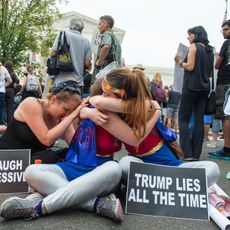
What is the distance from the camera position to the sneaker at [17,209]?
94.0 inches

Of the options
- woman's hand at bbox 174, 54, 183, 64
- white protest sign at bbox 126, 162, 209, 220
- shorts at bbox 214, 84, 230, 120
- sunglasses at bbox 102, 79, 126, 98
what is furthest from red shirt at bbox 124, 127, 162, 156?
shorts at bbox 214, 84, 230, 120

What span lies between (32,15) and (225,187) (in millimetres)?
21665

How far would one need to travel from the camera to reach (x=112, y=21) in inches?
214

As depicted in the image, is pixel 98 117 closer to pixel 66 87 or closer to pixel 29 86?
pixel 66 87

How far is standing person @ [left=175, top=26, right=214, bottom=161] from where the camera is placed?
4910 mm

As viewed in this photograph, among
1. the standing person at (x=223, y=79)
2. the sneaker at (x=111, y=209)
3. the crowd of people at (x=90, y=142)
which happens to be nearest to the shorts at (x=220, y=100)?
the standing person at (x=223, y=79)

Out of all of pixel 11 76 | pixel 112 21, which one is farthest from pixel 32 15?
pixel 112 21

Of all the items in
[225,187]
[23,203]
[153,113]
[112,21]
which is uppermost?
[112,21]

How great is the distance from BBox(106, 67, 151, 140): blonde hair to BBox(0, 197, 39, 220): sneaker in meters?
0.85

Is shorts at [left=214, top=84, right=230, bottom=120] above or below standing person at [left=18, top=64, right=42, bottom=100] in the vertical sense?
above

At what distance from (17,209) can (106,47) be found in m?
3.13

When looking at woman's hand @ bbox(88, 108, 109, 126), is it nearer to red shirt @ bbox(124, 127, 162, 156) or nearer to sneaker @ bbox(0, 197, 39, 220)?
red shirt @ bbox(124, 127, 162, 156)

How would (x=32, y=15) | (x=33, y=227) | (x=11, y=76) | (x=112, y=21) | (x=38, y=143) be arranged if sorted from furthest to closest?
(x=32, y=15) → (x=11, y=76) → (x=112, y=21) → (x=38, y=143) → (x=33, y=227)

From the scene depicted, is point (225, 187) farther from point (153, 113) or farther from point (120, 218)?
point (120, 218)
